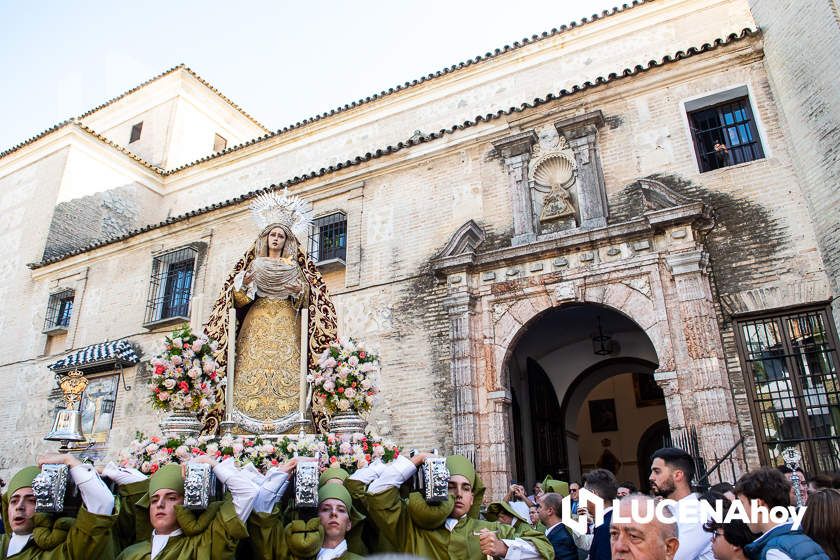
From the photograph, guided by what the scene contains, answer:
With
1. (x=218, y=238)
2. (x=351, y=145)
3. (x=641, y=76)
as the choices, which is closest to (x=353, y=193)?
(x=218, y=238)

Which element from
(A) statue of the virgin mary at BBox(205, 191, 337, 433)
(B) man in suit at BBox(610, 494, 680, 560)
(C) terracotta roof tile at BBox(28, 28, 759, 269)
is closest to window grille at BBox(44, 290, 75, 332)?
(C) terracotta roof tile at BBox(28, 28, 759, 269)

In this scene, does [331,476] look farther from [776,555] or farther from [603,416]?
[603,416]

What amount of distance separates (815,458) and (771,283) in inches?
90.0

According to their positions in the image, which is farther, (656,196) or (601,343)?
(601,343)

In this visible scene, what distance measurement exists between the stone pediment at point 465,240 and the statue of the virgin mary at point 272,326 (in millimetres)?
4415

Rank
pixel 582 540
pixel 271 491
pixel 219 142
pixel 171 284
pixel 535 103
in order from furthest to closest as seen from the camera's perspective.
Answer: pixel 219 142, pixel 171 284, pixel 535 103, pixel 582 540, pixel 271 491

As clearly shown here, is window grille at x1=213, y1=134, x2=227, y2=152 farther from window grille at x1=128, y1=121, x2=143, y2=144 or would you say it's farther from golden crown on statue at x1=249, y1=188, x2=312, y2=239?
golden crown on statue at x1=249, y1=188, x2=312, y2=239

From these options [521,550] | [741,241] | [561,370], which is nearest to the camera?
[521,550]

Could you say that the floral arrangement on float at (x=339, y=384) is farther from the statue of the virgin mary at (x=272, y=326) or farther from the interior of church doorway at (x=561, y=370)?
the interior of church doorway at (x=561, y=370)

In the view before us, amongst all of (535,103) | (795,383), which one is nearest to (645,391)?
(795,383)

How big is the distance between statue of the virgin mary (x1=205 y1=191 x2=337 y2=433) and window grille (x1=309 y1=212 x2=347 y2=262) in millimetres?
6098

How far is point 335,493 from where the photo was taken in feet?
11.9

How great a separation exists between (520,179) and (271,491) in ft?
27.0

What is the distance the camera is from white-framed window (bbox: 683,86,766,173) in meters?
9.52
